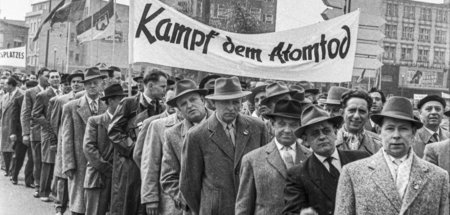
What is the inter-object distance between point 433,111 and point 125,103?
3633 millimetres

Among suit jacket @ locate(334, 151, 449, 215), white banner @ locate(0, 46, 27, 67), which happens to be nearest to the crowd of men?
suit jacket @ locate(334, 151, 449, 215)

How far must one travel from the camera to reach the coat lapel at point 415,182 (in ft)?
12.7

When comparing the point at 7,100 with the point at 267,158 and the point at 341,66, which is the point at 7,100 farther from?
the point at 267,158

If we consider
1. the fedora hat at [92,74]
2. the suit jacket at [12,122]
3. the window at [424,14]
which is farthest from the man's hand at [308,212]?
the window at [424,14]

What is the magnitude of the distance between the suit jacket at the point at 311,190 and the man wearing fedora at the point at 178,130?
2139 millimetres

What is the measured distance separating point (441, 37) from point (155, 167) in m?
109

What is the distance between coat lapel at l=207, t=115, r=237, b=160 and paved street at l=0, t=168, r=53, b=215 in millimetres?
5500

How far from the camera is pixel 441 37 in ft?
357

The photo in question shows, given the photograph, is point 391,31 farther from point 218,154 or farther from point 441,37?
point 218,154

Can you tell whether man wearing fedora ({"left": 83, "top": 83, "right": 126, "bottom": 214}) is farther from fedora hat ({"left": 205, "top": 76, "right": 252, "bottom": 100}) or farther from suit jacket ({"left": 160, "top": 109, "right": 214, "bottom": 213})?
fedora hat ({"left": 205, "top": 76, "right": 252, "bottom": 100})

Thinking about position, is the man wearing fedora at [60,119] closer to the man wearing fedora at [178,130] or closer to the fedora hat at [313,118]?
the man wearing fedora at [178,130]

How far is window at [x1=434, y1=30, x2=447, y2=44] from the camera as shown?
355 feet

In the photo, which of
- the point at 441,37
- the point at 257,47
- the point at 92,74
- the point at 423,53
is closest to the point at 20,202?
the point at 92,74

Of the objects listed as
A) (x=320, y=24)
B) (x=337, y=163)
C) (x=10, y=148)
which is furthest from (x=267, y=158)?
(x=10, y=148)
